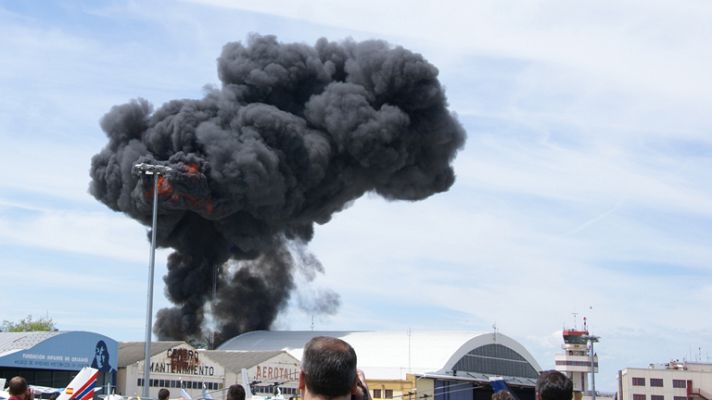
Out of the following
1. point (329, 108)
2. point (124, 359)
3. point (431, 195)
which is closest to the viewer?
point (124, 359)

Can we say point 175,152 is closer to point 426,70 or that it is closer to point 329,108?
point 329,108

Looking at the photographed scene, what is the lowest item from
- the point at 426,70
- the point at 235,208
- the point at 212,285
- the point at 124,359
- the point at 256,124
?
the point at 124,359

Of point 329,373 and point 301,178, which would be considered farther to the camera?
point 301,178

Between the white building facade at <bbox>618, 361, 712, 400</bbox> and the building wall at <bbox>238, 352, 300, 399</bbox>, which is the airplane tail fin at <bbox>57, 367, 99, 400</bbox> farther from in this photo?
the white building facade at <bbox>618, 361, 712, 400</bbox>

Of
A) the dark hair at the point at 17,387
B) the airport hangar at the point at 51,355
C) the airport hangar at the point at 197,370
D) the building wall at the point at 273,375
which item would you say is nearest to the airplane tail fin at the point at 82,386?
the dark hair at the point at 17,387

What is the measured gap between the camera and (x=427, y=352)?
69.1 metres

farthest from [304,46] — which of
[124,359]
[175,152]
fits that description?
[124,359]

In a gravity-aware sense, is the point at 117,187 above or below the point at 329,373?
above

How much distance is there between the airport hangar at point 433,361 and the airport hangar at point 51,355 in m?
11.0

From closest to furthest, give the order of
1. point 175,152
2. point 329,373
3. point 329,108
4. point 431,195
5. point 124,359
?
point 329,373 → point 124,359 → point 175,152 → point 329,108 → point 431,195

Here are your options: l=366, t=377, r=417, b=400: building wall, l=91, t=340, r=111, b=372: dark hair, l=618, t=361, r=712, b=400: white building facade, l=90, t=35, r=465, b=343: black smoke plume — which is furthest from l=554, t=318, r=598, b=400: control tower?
l=91, t=340, r=111, b=372: dark hair

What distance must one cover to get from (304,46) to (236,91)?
8.49 metres

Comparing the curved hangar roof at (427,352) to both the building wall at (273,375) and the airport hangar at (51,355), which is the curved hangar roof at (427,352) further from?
the airport hangar at (51,355)

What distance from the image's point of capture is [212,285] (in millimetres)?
86562
